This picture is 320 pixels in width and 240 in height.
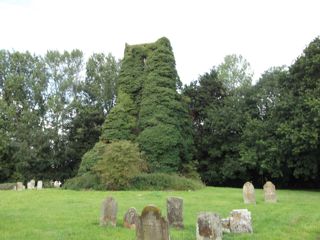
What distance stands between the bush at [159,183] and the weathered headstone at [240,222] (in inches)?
712

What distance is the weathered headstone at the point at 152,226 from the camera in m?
8.33

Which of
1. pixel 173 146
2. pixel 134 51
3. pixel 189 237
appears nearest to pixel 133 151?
pixel 173 146

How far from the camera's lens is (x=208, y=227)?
991 cm

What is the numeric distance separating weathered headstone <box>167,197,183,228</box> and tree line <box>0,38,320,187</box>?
64.8 ft

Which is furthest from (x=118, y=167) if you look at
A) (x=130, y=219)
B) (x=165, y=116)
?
(x=130, y=219)

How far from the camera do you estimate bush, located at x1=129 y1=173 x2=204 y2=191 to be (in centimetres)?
2942

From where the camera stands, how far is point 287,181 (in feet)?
129

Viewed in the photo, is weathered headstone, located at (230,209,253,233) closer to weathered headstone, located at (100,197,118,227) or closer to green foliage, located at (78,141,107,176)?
weathered headstone, located at (100,197,118,227)

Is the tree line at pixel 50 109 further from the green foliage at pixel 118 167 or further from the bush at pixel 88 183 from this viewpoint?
the green foliage at pixel 118 167

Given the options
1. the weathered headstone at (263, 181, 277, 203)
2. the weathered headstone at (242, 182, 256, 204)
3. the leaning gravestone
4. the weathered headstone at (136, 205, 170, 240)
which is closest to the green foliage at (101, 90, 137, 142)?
the weathered headstone at (263, 181, 277, 203)

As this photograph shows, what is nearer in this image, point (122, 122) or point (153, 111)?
point (153, 111)

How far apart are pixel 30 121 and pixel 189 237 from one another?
4276cm

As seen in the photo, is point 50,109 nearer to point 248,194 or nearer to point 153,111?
point 153,111

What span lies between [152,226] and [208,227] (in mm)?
2045
